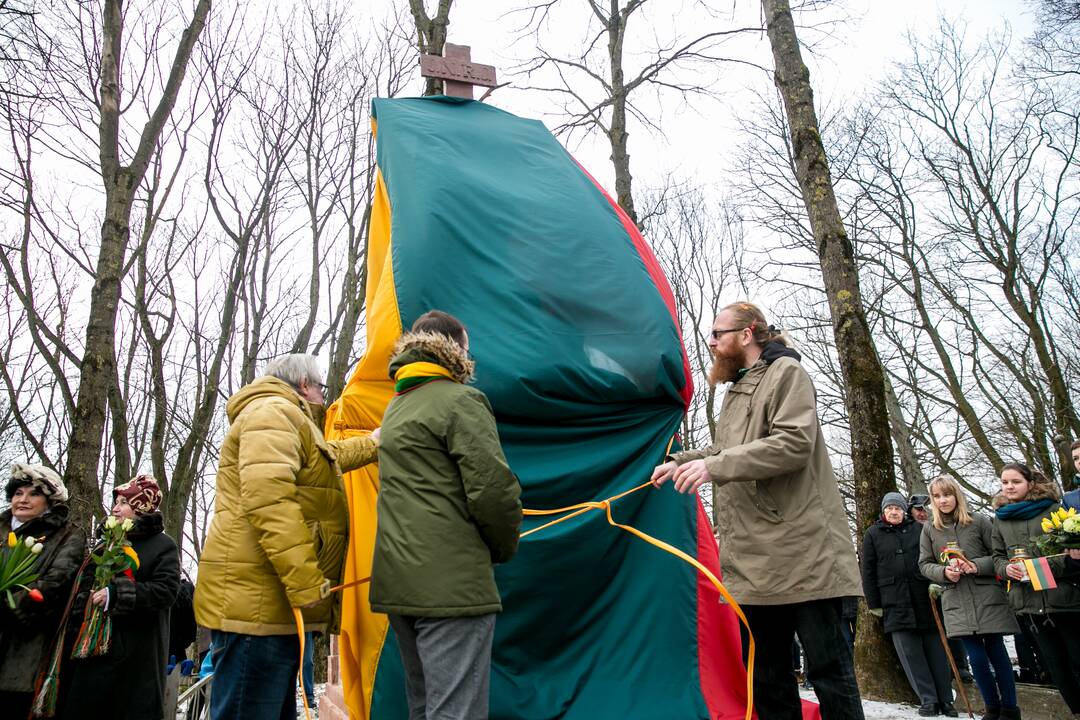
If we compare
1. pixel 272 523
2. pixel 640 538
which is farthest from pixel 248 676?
pixel 640 538

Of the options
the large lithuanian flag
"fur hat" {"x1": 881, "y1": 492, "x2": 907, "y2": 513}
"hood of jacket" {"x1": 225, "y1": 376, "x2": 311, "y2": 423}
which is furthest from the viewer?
"fur hat" {"x1": 881, "y1": 492, "x2": 907, "y2": 513}

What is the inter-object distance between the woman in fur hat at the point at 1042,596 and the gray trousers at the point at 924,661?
0.62 m

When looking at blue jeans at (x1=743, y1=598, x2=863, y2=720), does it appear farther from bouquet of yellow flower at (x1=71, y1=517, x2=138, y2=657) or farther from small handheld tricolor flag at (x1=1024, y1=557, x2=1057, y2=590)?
bouquet of yellow flower at (x1=71, y1=517, x2=138, y2=657)

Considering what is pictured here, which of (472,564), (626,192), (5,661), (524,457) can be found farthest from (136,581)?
(626,192)

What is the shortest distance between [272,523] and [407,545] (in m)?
0.63

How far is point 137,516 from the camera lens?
14.6 feet

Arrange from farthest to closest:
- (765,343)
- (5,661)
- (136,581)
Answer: (136,581), (5,661), (765,343)

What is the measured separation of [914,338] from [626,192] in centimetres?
1309

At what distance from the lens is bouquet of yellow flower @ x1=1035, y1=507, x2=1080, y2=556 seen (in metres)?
4.70

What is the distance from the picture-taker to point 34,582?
13.1 feet

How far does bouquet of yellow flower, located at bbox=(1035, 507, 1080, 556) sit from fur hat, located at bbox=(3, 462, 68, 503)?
564cm

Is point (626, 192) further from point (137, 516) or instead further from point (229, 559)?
point (229, 559)

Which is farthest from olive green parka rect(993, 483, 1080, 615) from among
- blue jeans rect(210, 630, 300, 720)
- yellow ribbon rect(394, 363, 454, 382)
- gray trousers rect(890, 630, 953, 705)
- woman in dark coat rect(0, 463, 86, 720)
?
woman in dark coat rect(0, 463, 86, 720)

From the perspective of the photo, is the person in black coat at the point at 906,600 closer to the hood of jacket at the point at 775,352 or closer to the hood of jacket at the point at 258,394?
the hood of jacket at the point at 775,352
